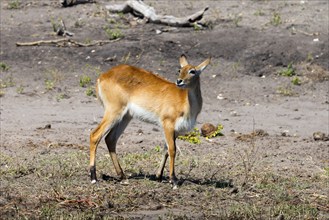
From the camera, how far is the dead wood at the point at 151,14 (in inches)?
706

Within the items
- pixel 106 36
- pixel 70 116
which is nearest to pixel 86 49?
pixel 106 36

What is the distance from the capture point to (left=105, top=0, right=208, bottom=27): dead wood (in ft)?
58.9

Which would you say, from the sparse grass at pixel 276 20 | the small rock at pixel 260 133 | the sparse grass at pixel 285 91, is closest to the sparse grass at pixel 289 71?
the sparse grass at pixel 285 91

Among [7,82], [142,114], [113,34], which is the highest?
[142,114]

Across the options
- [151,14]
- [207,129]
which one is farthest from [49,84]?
[207,129]

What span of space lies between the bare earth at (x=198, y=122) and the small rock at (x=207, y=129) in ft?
1.26

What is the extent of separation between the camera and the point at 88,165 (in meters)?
11.2

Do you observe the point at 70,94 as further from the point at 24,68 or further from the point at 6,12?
the point at 6,12

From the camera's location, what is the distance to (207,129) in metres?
13.2

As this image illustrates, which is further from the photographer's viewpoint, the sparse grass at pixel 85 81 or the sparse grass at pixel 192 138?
the sparse grass at pixel 85 81

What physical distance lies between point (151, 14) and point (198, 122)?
4536 mm

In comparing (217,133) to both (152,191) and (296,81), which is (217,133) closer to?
(296,81)

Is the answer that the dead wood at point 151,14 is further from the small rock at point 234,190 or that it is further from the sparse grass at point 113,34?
the small rock at point 234,190

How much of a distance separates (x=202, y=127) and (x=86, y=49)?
451cm
